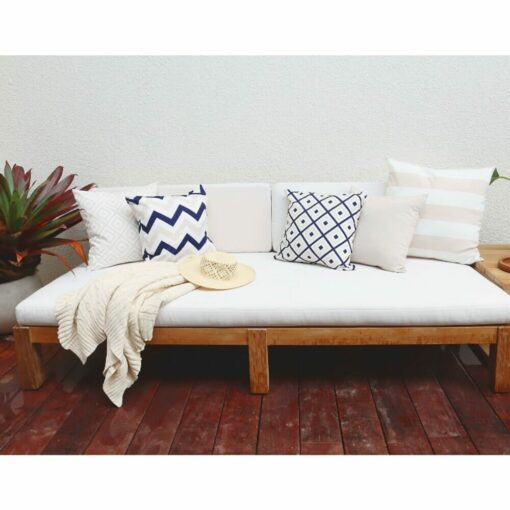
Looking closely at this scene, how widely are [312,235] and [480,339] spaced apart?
0.98 m

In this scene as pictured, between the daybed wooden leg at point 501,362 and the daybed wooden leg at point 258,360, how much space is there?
1.04 meters

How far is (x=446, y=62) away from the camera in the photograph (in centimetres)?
332

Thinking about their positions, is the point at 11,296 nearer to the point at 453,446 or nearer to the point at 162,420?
the point at 162,420

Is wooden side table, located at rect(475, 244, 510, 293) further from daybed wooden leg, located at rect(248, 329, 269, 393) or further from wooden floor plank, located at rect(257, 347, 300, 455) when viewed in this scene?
daybed wooden leg, located at rect(248, 329, 269, 393)

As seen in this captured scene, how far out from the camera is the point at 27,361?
264 cm

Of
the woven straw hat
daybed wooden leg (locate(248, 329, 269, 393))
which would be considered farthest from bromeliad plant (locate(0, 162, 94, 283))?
daybed wooden leg (locate(248, 329, 269, 393))

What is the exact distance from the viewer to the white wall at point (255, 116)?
133 inches

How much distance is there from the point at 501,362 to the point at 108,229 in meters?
2.10

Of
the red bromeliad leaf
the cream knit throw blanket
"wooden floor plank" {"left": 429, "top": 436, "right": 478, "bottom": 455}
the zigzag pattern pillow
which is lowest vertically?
"wooden floor plank" {"left": 429, "top": 436, "right": 478, "bottom": 455}

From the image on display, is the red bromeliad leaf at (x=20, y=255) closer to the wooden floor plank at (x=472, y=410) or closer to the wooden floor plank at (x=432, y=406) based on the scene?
the wooden floor plank at (x=432, y=406)

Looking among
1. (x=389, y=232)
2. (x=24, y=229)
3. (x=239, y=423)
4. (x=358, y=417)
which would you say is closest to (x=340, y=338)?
(x=358, y=417)

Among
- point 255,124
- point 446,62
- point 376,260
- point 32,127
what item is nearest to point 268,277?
point 376,260

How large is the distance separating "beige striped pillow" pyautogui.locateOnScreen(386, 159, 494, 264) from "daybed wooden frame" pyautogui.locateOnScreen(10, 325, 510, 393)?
0.60m

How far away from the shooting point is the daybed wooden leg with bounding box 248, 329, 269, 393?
2494mm
